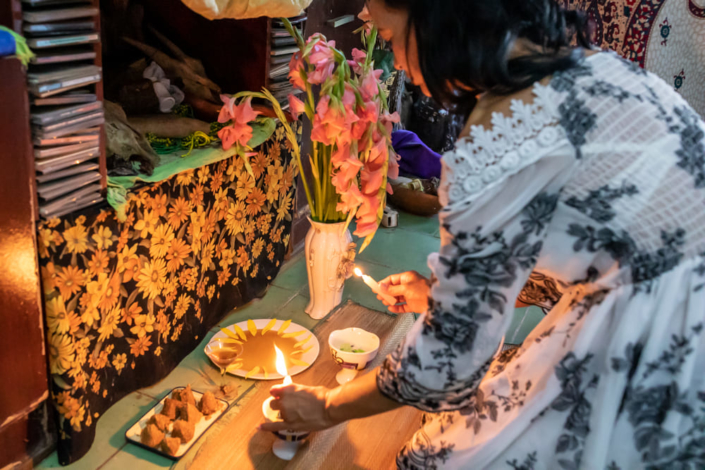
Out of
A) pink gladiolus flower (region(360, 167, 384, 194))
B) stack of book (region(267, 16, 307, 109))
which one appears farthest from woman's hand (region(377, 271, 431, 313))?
stack of book (region(267, 16, 307, 109))

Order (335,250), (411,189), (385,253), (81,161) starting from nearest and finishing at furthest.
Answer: (81,161) < (335,250) < (385,253) < (411,189)

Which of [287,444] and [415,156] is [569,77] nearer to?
[287,444]

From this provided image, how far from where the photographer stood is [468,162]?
2.47ft

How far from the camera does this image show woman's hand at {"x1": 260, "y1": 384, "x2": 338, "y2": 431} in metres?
0.97

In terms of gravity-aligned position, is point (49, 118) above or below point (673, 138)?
below

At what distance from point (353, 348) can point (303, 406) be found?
0.70 meters

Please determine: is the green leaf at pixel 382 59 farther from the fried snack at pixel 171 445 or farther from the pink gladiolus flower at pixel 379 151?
the fried snack at pixel 171 445

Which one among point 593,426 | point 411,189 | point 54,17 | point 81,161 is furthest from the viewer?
point 411,189

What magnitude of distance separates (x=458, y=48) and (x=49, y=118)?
31.1 inches

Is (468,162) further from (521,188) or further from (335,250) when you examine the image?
(335,250)

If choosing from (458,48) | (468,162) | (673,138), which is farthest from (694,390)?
(458,48)

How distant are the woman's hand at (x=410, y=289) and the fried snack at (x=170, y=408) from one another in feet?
2.08

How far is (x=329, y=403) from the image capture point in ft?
3.14

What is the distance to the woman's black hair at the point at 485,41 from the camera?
0.76m
